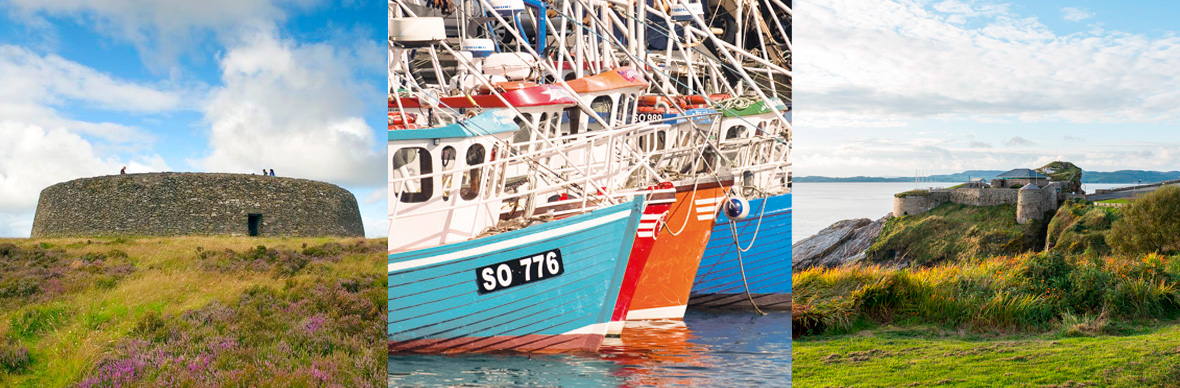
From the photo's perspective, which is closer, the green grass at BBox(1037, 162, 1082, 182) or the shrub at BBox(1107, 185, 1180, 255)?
the shrub at BBox(1107, 185, 1180, 255)

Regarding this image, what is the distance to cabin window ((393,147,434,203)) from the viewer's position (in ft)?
13.4

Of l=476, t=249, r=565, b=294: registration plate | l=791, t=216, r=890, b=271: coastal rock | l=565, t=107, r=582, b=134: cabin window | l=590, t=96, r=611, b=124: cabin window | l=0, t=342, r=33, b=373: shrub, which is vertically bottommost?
l=0, t=342, r=33, b=373: shrub

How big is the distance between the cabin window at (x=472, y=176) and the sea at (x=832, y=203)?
6.48ft

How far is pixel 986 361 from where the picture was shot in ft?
20.3

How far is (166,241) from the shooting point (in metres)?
16.1

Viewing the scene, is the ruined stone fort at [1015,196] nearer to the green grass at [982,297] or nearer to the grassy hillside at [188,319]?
the green grass at [982,297]

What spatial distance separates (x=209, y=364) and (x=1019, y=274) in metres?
8.24

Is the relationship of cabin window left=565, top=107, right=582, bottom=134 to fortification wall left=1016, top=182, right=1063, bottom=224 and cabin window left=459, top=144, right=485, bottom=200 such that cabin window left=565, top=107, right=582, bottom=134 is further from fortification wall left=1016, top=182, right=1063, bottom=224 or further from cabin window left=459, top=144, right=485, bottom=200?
fortification wall left=1016, top=182, right=1063, bottom=224

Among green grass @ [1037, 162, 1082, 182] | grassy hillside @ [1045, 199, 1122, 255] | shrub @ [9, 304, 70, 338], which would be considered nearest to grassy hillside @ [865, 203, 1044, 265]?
grassy hillside @ [1045, 199, 1122, 255]

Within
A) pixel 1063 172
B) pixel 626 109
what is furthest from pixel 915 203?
pixel 626 109

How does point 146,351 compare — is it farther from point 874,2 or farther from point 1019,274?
point 1019,274

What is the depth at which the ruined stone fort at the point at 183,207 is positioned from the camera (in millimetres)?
22703

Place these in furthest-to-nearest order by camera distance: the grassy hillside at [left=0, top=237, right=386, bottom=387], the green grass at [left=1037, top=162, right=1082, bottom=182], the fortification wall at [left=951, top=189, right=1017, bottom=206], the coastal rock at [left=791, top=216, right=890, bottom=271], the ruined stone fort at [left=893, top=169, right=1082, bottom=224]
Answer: the fortification wall at [left=951, top=189, right=1017, bottom=206] < the ruined stone fort at [left=893, top=169, right=1082, bottom=224] < the green grass at [left=1037, top=162, right=1082, bottom=182] < the coastal rock at [left=791, top=216, right=890, bottom=271] < the grassy hillside at [left=0, top=237, right=386, bottom=387]

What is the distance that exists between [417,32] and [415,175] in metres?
0.86
